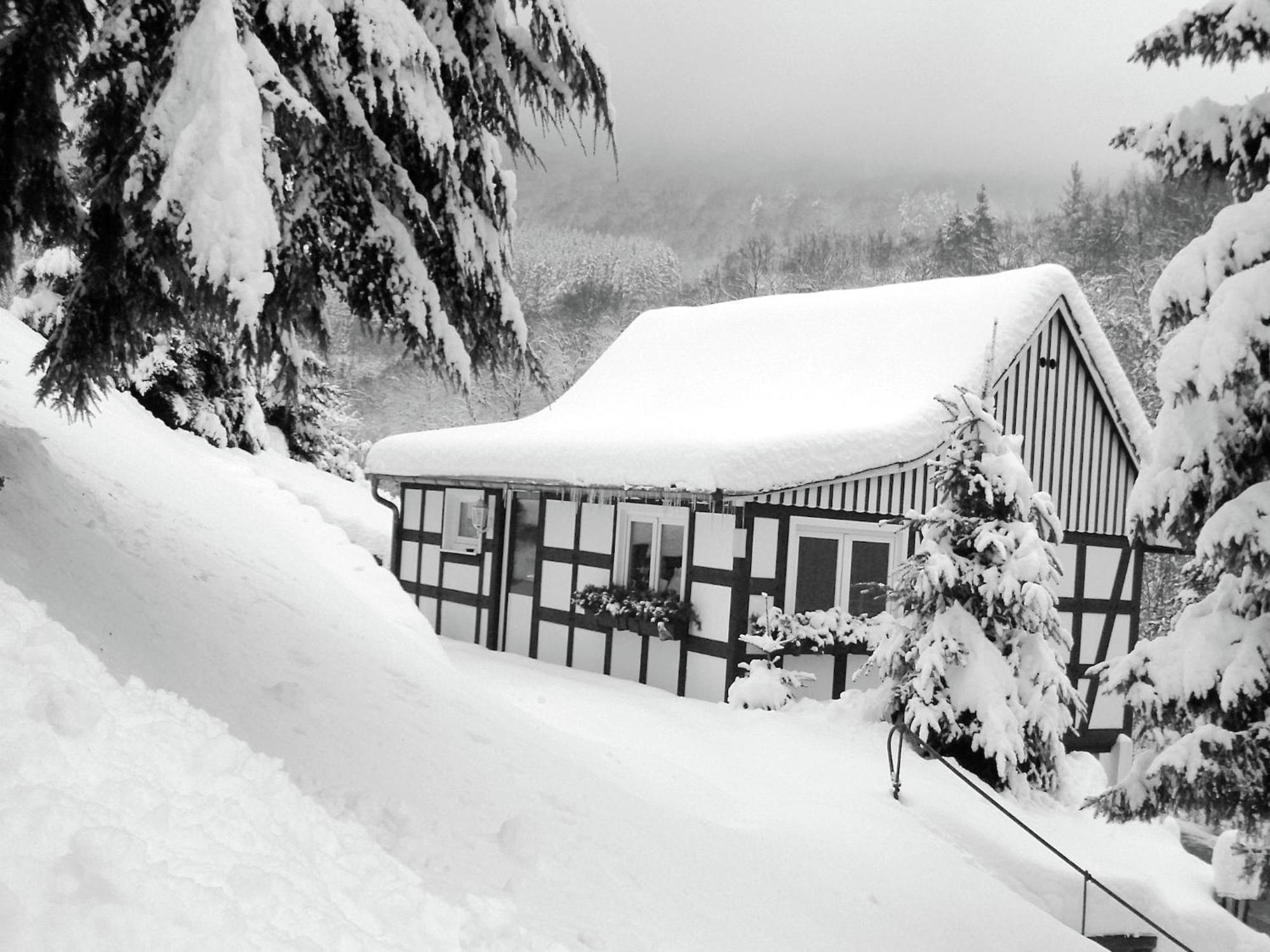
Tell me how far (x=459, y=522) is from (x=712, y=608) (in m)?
5.35

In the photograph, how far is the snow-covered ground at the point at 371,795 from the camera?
3.52m

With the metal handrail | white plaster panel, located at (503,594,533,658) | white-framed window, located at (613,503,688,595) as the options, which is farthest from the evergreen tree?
the metal handrail

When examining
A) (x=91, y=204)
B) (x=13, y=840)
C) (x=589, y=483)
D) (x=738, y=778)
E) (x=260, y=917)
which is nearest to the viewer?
(x=13, y=840)

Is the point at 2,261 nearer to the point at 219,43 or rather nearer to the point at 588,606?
the point at 219,43

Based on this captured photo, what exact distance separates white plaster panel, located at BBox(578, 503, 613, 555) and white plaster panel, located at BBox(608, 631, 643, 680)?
0.99 meters

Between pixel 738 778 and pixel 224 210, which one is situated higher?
pixel 224 210

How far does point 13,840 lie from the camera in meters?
3.07

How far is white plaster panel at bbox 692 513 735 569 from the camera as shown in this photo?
11367 millimetres

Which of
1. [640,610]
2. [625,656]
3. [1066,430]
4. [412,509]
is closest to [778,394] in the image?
[1066,430]

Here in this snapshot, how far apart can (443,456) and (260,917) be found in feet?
38.6

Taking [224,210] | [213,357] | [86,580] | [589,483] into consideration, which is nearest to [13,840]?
[224,210]

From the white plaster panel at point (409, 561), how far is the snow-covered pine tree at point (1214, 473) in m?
11.6

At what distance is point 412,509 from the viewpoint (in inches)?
641

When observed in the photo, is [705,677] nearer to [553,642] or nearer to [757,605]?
[757,605]
